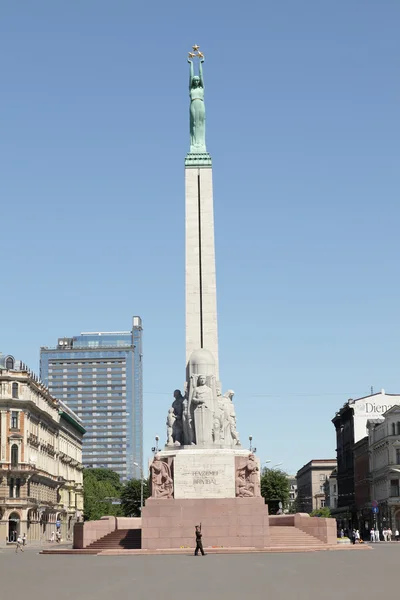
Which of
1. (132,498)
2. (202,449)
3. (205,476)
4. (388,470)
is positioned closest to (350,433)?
(388,470)

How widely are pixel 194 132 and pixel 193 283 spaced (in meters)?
10.4

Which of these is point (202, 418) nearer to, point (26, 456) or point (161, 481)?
point (161, 481)

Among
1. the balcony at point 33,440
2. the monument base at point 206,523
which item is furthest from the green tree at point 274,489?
the monument base at point 206,523

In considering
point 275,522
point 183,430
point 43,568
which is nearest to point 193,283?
point 183,430

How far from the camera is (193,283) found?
57.0 metres

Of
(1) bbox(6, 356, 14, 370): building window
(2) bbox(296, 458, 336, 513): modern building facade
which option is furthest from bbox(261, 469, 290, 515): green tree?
(2) bbox(296, 458, 336, 513): modern building facade

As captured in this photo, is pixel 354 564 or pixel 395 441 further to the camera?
pixel 395 441

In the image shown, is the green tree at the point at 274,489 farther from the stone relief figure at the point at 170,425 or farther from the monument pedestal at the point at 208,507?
the monument pedestal at the point at 208,507

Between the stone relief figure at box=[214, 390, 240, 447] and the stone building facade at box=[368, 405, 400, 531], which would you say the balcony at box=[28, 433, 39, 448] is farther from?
the stone relief figure at box=[214, 390, 240, 447]

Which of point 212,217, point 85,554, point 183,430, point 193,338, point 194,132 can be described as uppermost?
point 194,132

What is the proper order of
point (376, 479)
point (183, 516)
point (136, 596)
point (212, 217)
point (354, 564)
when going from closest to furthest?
point (136, 596) → point (354, 564) → point (183, 516) → point (212, 217) → point (376, 479)

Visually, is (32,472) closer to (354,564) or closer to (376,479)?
(376,479)

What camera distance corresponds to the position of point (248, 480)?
1864 inches

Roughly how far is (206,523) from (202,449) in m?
4.32
